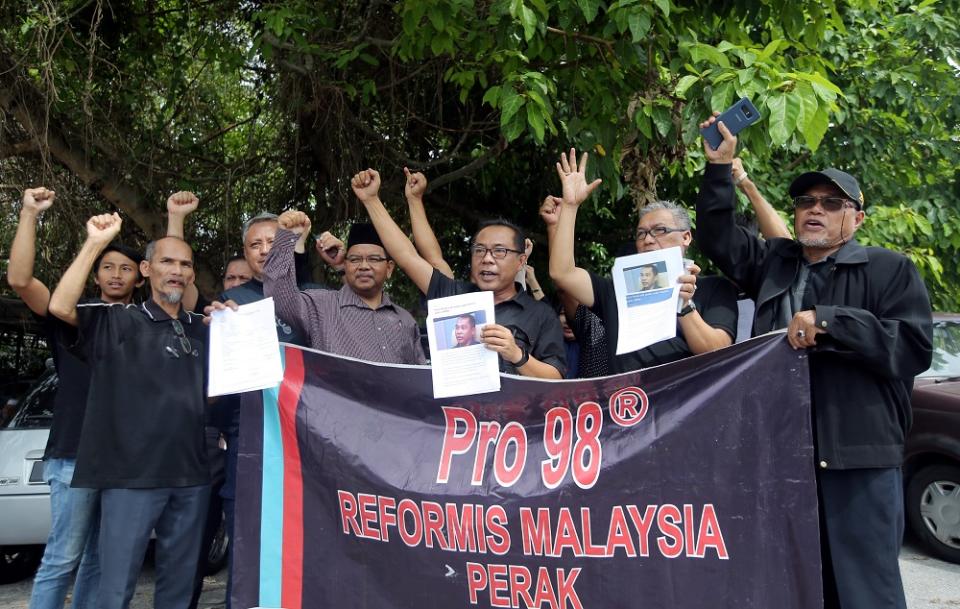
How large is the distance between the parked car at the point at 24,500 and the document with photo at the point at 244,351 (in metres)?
2.05

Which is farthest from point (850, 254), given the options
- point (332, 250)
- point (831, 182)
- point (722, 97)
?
point (332, 250)

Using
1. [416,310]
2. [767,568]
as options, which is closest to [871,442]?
[767,568]

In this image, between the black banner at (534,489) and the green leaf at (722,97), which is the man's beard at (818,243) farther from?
the green leaf at (722,97)

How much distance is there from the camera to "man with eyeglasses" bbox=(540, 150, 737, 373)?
12.3 feet

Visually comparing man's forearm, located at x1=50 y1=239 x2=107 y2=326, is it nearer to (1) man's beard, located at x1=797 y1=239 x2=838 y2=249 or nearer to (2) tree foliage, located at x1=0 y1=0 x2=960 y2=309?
(2) tree foliage, located at x1=0 y1=0 x2=960 y2=309

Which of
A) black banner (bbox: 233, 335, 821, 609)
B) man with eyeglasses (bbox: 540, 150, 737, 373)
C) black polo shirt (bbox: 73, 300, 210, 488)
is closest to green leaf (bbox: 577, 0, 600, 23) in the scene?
man with eyeglasses (bbox: 540, 150, 737, 373)

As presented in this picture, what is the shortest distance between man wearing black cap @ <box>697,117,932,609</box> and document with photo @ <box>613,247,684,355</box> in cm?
42

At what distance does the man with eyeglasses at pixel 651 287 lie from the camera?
148 inches

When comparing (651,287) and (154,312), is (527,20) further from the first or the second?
(154,312)

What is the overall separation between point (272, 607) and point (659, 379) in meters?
1.96

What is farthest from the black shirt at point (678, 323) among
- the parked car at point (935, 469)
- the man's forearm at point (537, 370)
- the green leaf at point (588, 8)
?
the parked car at point (935, 469)

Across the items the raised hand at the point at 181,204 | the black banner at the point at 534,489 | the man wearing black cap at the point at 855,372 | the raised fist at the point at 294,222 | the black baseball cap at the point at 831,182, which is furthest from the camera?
the raised hand at the point at 181,204

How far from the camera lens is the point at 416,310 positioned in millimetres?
9398

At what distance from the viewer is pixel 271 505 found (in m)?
4.22
